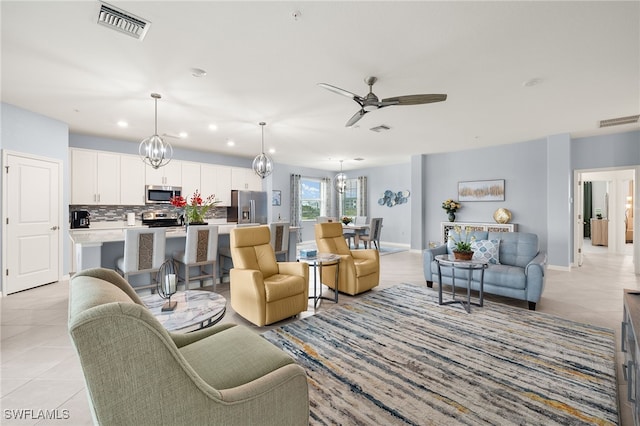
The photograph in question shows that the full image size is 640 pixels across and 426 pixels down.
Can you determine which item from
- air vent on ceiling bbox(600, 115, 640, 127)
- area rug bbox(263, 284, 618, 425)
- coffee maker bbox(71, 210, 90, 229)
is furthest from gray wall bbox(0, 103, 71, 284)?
air vent on ceiling bbox(600, 115, 640, 127)

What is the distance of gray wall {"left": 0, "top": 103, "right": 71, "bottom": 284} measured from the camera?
406 centimetres

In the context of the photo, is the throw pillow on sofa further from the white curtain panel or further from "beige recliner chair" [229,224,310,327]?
the white curtain panel

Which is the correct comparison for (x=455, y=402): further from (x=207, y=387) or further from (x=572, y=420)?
(x=207, y=387)

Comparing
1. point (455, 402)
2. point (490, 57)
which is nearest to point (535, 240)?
point (490, 57)

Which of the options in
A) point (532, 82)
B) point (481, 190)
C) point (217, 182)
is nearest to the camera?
→ point (532, 82)

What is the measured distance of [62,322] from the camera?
3.11 metres

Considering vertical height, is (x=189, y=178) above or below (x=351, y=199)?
above

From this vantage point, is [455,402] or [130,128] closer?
[455,402]

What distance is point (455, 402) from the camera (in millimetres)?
1850

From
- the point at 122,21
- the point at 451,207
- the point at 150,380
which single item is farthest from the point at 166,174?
the point at 451,207

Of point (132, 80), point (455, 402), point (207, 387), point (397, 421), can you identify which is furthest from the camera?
point (132, 80)

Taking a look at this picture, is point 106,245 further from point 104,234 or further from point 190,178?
point 190,178

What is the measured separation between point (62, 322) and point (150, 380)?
3.27 m

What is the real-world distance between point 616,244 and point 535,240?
19.5 feet
